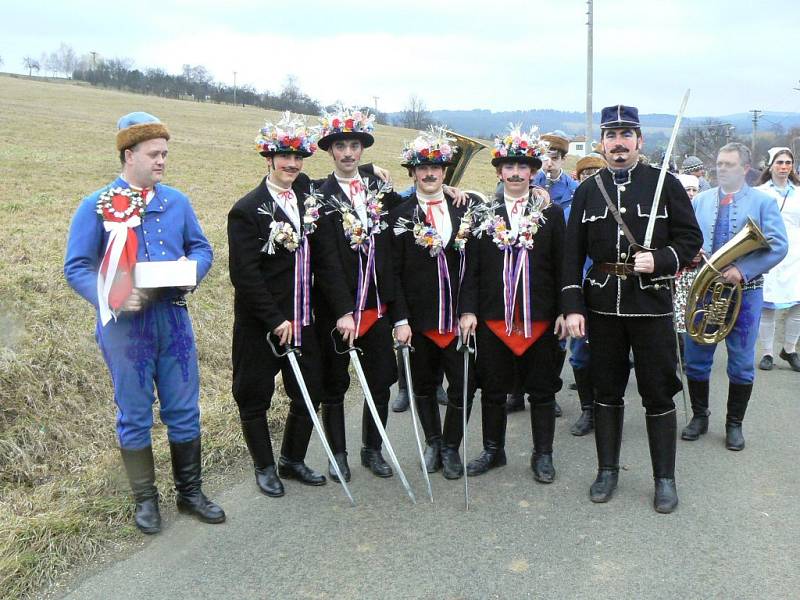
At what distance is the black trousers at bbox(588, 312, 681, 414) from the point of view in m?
4.28

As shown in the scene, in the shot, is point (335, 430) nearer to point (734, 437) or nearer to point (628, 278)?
point (628, 278)

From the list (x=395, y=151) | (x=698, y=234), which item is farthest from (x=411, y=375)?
(x=395, y=151)

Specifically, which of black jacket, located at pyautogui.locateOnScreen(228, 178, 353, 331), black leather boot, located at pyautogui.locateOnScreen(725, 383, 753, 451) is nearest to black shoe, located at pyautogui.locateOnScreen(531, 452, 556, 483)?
black leather boot, located at pyautogui.locateOnScreen(725, 383, 753, 451)

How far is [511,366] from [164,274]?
2.29 m

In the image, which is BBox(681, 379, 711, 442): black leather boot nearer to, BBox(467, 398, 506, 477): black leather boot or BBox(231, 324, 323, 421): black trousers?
BBox(467, 398, 506, 477): black leather boot

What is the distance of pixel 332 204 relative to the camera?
4520mm

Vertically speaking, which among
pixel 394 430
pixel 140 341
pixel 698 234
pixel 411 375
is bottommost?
pixel 394 430

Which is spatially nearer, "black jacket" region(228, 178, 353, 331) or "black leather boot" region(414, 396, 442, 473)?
"black jacket" region(228, 178, 353, 331)

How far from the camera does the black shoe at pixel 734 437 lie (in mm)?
5164

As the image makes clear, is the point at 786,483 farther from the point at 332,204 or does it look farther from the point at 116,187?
the point at 116,187

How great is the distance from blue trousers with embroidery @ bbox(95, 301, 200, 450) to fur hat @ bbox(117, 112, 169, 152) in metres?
0.87

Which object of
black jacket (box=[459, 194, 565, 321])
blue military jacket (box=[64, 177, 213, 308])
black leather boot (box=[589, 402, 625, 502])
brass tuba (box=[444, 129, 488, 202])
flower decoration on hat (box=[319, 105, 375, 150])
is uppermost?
flower decoration on hat (box=[319, 105, 375, 150])

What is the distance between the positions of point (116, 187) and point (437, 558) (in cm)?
259

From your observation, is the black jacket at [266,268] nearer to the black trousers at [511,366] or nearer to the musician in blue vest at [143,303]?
the musician in blue vest at [143,303]
